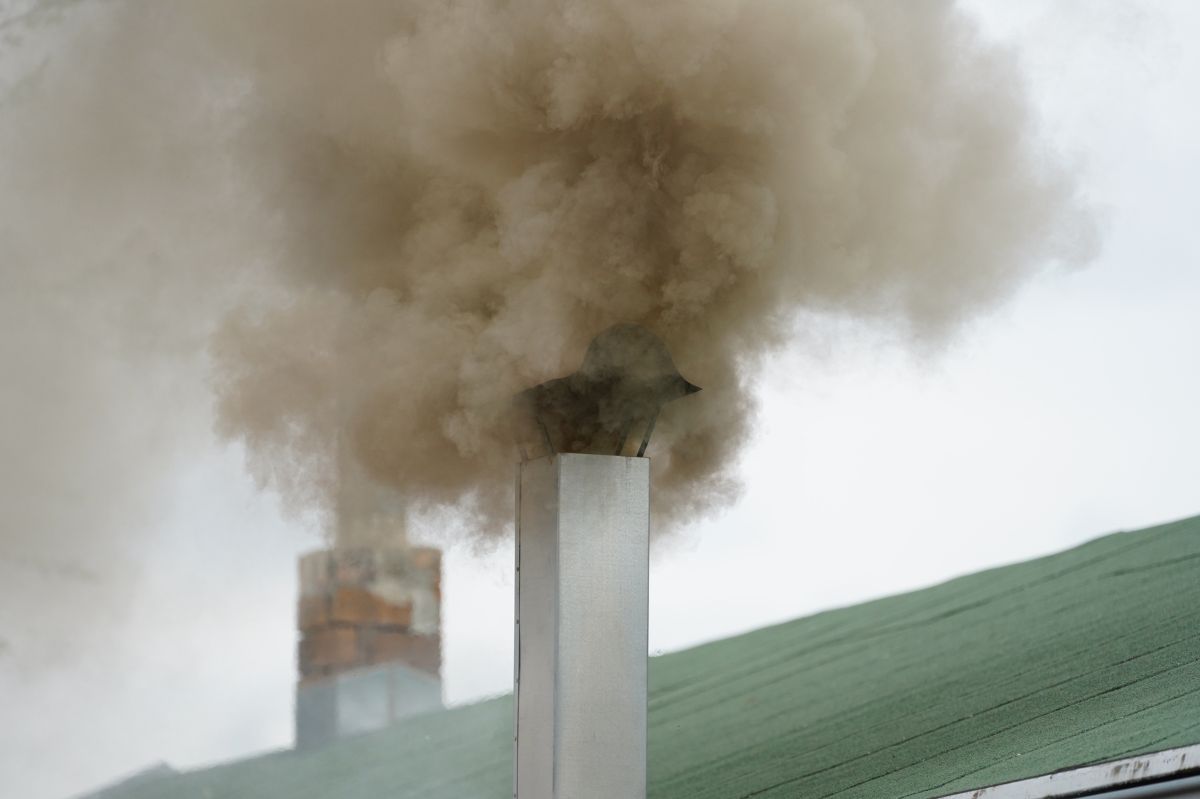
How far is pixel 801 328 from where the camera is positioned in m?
6.29

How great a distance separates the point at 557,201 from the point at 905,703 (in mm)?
3978

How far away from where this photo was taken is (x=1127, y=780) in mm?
4949

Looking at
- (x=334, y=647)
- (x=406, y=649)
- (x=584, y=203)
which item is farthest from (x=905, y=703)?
(x=334, y=647)

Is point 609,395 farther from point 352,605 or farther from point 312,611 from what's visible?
point 352,605

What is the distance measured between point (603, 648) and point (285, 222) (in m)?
2.52

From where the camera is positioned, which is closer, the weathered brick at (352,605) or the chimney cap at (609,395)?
the chimney cap at (609,395)

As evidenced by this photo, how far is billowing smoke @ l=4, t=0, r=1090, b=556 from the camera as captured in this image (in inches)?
225

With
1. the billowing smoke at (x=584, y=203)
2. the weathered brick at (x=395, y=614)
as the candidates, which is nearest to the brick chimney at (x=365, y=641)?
the weathered brick at (x=395, y=614)

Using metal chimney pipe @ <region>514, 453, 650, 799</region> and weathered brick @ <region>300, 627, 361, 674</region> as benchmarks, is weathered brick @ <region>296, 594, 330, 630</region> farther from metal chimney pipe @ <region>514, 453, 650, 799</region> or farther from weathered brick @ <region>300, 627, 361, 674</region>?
metal chimney pipe @ <region>514, 453, 650, 799</region>

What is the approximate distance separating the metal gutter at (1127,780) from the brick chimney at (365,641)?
647 centimetres

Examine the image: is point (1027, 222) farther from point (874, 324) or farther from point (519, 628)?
point (519, 628)

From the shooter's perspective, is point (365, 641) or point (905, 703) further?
point (365, 641)

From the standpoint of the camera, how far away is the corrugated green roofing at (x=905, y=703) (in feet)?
21.5

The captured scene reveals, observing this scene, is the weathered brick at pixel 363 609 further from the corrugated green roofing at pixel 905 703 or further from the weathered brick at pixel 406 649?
the corrugated green roofing at pixel 905 703
